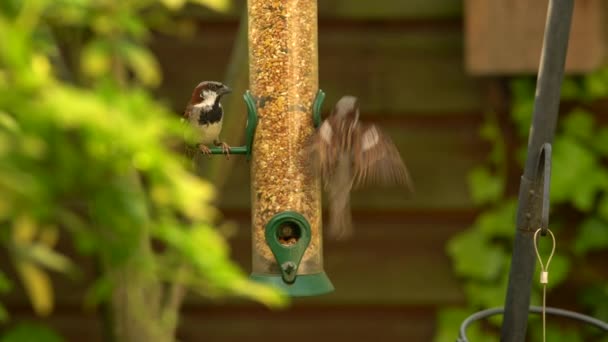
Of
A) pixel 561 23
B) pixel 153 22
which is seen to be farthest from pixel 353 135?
pixel 153 22

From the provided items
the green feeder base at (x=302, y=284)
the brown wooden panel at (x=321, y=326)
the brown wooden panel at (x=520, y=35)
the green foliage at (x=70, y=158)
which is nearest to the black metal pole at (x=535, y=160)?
the green foliage at (x=70, y=158)

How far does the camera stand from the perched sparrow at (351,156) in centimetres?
224

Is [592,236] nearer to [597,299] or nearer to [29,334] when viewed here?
[597,299]

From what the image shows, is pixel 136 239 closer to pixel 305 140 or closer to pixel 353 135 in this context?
pixel 353 135

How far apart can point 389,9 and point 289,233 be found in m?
1.21

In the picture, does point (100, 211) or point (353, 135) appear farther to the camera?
point (353, 135)

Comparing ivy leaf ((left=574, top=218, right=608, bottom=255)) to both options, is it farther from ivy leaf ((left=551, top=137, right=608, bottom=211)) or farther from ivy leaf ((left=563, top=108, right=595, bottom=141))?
ivy leaf ((left=563, top=108, right=595, bottom=141))

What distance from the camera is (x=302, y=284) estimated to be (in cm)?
239

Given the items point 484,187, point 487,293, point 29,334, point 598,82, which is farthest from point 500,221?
point 29,334

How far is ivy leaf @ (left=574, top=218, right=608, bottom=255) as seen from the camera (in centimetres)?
338

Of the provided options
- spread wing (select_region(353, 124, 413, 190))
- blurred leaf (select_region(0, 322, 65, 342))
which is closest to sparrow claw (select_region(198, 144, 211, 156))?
spread wing (select_region(353, 124, 413, 190))

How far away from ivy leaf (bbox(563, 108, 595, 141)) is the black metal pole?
1.64 m

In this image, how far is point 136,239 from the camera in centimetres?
134

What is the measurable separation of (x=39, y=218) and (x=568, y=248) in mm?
2526
